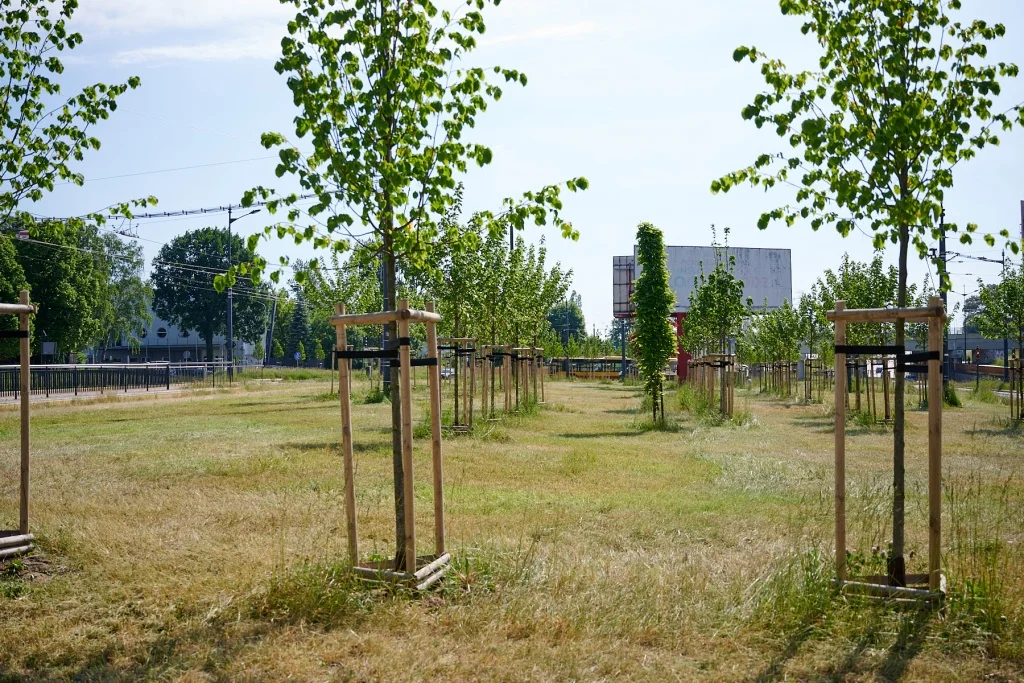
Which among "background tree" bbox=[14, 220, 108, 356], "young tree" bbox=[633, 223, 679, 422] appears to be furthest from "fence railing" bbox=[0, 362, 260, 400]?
"young tree" bbox=[633, 223, 679, 422]

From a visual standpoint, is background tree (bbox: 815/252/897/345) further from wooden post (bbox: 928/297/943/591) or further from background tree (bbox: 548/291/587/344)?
background tree (bbox: 548/291/587/344)

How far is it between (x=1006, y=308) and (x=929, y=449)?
1971 cm

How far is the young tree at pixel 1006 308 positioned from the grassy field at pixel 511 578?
447 inches

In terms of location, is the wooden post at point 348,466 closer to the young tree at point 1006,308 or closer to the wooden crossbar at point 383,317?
the wooden crossbar at point 383,317

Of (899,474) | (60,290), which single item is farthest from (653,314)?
(60,290)

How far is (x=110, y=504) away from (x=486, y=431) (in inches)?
322

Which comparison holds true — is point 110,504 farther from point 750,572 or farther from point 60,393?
point 60,393

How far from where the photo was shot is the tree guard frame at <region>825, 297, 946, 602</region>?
5.23 metres

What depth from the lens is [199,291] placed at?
80.8m

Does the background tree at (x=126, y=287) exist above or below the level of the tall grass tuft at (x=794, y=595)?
above

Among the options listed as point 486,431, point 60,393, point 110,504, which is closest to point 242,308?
point 60,393

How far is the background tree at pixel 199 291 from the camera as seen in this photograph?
266 feet

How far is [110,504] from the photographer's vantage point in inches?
346

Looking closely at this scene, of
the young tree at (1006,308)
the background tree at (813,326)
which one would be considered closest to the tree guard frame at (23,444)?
the young tree at (1006,308)
